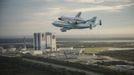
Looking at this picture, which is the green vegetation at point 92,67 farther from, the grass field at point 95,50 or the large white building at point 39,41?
the grass field at point 95,50

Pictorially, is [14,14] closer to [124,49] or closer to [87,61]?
[87,61]

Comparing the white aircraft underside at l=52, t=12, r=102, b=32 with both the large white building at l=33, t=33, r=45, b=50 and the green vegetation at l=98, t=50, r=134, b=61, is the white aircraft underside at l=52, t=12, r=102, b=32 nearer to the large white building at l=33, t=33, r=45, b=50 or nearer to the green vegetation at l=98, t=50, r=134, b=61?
the large white building at l=33, t=33, r=45, b=50

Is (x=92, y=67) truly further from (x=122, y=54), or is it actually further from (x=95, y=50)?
(x=122, y=54)

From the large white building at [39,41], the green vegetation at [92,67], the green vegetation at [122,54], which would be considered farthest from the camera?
the large white building at [39,41]

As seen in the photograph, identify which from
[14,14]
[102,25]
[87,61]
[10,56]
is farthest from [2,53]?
[102,25]

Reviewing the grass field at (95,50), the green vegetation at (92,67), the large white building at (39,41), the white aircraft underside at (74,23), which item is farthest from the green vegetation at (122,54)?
the large white building at (39,41)

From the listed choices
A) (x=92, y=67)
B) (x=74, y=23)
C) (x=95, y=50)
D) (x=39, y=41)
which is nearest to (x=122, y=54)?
(x=95, y=50)

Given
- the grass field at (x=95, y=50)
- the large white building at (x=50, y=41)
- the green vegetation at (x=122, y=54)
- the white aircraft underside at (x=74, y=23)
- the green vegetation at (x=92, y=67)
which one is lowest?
the green vegetation at (x=92, y=67)

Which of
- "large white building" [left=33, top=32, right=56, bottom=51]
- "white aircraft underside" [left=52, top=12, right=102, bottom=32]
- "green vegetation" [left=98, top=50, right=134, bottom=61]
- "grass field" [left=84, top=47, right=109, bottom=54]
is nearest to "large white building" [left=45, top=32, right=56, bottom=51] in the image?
"large white building" [left=33, top=32, right=56, bottom=51]
